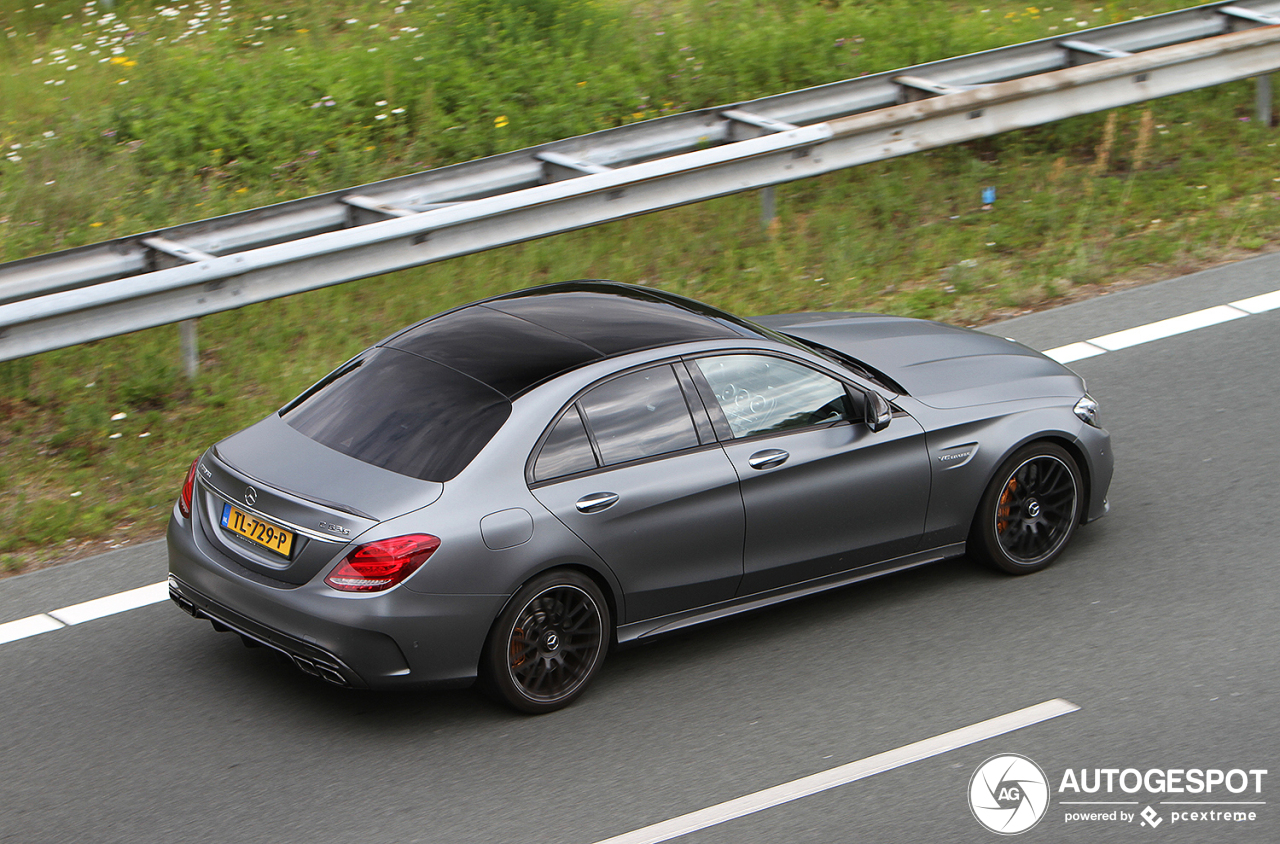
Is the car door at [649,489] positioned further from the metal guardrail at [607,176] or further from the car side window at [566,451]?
the metal guardrail at [607,176]

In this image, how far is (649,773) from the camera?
214 inches

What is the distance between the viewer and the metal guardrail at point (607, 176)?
8.50 m

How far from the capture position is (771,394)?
250 inches

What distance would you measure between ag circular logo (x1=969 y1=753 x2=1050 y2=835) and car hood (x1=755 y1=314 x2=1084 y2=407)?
192 centimetres

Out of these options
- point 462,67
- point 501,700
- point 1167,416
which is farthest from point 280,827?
point 462,67

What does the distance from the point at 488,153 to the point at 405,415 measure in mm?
6344

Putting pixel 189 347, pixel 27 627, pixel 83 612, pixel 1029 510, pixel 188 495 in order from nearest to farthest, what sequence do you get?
pixel 188 495 < pixel 27 627 < pixel 83 612 < pixel 1029 510 < pixel 189 347

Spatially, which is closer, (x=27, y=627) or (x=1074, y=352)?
(x=27, y=627)

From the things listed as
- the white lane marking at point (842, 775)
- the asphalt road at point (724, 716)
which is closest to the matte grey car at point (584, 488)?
the asphalt road at point (724, 716)

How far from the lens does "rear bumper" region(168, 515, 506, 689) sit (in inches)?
211

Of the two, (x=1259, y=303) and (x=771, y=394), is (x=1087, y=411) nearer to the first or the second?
(x=771, y=394)

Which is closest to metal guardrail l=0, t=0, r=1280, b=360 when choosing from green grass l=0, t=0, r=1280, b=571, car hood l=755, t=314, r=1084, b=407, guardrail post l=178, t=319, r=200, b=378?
guardrail post l=178, t=319, r=200, b=378

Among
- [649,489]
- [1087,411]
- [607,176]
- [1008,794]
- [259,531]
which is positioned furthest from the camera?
[607,176]

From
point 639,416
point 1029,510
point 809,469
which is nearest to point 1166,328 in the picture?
point 1029,510
